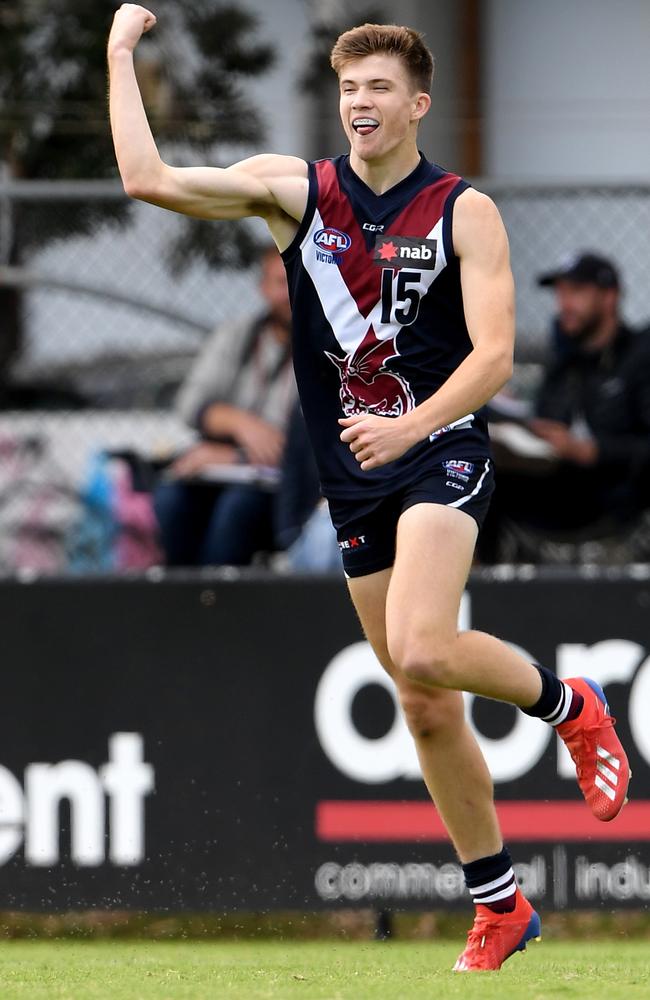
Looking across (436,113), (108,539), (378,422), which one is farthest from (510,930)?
(436,113)

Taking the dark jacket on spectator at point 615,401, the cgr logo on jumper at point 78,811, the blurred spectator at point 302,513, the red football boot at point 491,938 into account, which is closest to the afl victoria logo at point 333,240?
the red football boot at point 491,938

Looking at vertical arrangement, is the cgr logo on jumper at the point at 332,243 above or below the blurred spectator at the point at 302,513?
above

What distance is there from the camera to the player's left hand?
4902 mm

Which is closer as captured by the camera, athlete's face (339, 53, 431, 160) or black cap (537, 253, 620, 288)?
athlete's face (339, 53, 431, 160)

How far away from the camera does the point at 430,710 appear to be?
5.36 metres

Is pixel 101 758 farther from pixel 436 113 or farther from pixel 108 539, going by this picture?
pixel 436 113

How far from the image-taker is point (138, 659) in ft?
24.3

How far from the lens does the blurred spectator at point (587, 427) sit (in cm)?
812

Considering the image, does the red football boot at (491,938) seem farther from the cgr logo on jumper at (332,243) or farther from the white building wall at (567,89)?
the white building wall at (567,89)

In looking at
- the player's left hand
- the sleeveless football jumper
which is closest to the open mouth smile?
the sleeveless football jumper

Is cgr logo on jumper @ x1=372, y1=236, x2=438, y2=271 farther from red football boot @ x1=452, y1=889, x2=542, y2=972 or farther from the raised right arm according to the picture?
red football boot @ x1=452, y1=889, x2=542, y2=972

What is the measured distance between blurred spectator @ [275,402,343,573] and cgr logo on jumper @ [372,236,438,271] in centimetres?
269

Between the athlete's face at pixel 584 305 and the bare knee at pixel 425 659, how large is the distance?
11.3ft

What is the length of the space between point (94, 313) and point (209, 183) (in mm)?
3675
